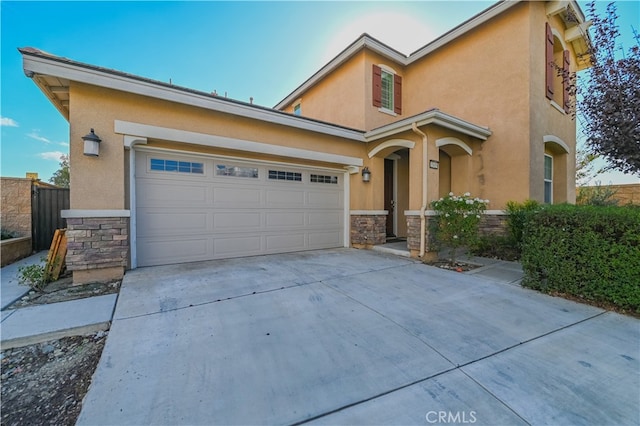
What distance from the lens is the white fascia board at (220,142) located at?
4879 mm

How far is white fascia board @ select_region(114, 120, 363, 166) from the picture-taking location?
4879 millimetres

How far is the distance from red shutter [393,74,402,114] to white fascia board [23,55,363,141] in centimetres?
396

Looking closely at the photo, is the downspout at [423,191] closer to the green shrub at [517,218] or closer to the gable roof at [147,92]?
the gable roof at [147,92]

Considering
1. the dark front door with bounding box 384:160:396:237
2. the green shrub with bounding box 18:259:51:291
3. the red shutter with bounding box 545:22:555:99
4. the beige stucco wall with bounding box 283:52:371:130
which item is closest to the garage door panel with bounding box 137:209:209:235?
the green shrub with bounding box 18:259:51:291

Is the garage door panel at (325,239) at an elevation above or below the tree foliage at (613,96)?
below

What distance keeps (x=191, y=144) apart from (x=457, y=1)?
28.4 feet

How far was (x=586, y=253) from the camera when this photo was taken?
3746 millimetres

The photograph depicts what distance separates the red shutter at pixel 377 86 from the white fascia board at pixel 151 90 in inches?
113

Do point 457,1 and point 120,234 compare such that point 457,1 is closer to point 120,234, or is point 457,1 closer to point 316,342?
point 316,342

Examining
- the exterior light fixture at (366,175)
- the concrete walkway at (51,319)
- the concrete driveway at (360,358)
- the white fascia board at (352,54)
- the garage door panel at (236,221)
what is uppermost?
the white fascia board at (352,54)

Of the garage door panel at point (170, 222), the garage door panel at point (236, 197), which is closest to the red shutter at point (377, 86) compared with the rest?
the garage door panel at point (236, 197)

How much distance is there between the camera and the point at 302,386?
1.99 meters

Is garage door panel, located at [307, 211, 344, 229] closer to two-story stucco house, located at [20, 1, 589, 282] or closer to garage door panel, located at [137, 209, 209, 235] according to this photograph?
two-story stucco house, located at [20, 1, 589, 282]

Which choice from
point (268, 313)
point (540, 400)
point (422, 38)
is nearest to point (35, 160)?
point (268, 313)
